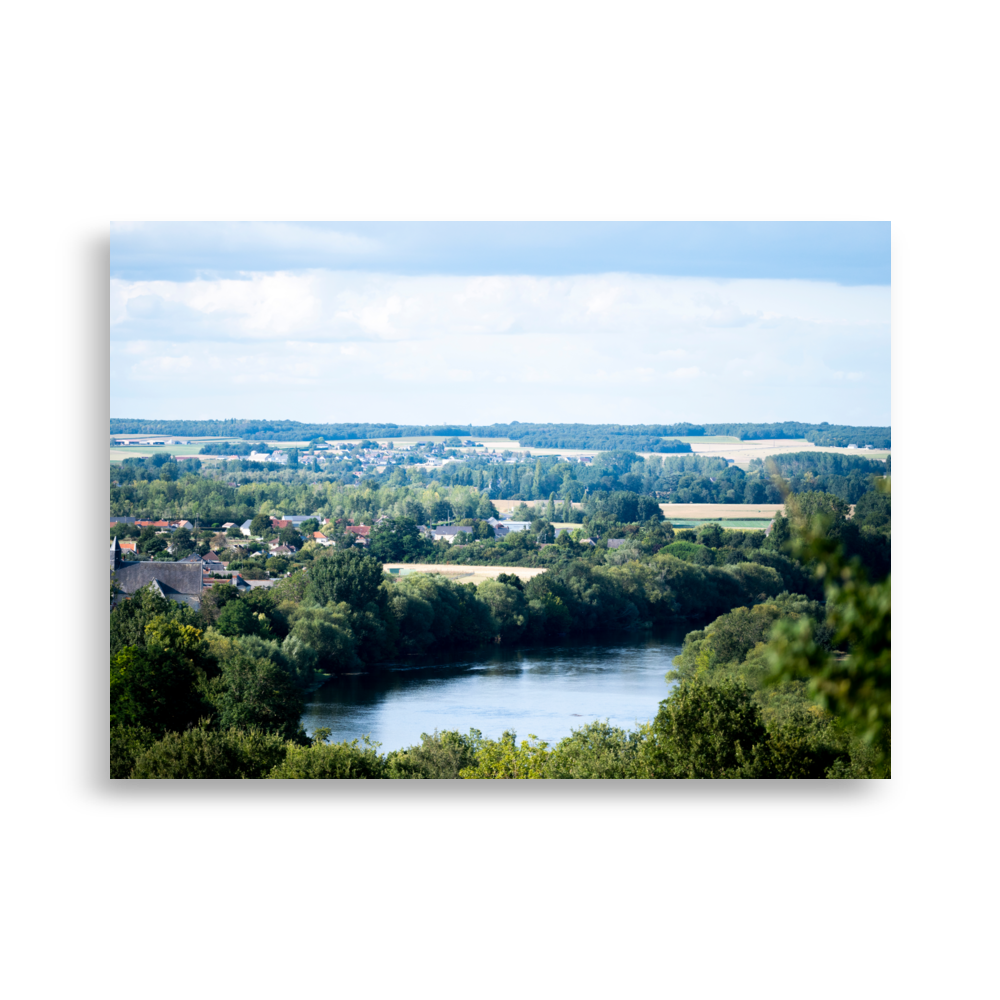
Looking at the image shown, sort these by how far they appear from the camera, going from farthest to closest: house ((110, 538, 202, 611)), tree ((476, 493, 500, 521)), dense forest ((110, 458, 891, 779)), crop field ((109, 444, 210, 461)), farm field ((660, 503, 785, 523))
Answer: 1. house ((110, 538, 202, 611))
2. crop field ((109, 444, 210, 461))
3. tree ((476, 493, 500, 521))
4. farm field ((660, 503, 785, 523))
5. dense forest ((110, 458, 891, 779))

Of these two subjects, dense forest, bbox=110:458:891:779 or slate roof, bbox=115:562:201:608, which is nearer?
dense forest, bbox=110:458:891:779

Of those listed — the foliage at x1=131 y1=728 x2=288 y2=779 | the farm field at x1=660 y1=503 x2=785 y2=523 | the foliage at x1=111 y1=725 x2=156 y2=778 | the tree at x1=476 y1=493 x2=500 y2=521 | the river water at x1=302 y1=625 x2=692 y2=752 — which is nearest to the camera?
the foliage at x1=131 y1=728 x2=288 y2=779

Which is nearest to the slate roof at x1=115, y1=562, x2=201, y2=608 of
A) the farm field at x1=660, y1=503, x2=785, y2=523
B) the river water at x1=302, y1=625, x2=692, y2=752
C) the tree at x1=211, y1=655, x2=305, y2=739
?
the tree at x1=211, y1=655, x2=305, y2=739

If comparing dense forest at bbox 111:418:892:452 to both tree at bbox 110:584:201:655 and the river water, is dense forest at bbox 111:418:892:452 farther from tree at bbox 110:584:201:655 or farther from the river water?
the river water

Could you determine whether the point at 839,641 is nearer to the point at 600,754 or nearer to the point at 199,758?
the point at 199,758
